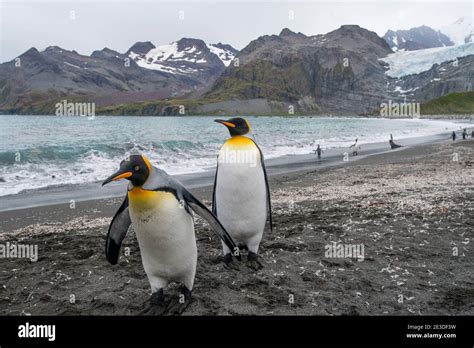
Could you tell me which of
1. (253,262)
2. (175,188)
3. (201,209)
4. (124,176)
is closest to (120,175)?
(124,176)

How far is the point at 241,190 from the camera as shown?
4.55 meters

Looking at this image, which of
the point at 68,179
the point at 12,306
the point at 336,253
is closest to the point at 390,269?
the point at 336,253

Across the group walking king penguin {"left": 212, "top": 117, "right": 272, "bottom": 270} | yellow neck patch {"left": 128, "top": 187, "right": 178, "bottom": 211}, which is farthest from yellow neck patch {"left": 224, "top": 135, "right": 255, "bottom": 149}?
yellow neck patch {"left": 128, "top": 187, "right": 178, "bottom": 211}

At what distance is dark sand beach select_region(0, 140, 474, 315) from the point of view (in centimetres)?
360

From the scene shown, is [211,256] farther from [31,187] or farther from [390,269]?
[31,187]

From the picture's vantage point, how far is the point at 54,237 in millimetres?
6090

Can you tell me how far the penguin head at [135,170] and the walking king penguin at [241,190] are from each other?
4.48 ft

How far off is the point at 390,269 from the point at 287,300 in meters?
1.41

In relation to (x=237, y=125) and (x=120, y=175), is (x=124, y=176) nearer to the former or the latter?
(x=120, y=175)

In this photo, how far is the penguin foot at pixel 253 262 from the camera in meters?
4.44

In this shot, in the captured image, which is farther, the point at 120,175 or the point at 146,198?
the point at 146,198

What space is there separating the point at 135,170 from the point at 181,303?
1.28 m

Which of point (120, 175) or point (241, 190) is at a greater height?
point (120, 175)

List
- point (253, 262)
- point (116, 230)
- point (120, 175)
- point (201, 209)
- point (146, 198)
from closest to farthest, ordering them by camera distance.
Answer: point (120, 175)
point (146, 198)
point (201, 209)
point (116, 230)
point (253, 262)
